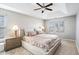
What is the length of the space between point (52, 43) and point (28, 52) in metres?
0.50

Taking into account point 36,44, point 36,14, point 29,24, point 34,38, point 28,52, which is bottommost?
point 28,52

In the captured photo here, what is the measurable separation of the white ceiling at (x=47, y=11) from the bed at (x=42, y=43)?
442 millimetres

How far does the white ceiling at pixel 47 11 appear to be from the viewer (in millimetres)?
1482

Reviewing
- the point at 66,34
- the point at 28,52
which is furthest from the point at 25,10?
the point at 66,34

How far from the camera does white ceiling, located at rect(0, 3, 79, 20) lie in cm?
148

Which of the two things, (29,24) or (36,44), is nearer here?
(36,44)

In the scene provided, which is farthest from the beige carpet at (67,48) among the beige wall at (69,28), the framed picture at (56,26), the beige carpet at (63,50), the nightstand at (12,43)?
the nightstand at (12,43)

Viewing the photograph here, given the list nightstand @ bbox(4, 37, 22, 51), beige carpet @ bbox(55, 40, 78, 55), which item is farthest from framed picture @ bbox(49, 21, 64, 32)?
nightstand @ bbox(4, 37, 22, 51)

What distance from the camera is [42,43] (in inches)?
58.2

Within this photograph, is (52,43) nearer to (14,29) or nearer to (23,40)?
(23,40)

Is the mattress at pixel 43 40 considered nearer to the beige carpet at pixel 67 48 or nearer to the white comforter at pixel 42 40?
the white comforter at pixel 42 40

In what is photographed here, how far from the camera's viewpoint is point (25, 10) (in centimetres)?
158

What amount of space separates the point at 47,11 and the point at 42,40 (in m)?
0.57

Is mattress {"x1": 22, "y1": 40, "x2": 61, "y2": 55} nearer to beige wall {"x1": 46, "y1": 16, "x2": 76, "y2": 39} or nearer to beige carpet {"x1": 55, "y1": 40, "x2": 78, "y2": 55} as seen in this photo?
beige carpet {"x1": 55, "y1": 40, "x2": 78, "y2": 55}
